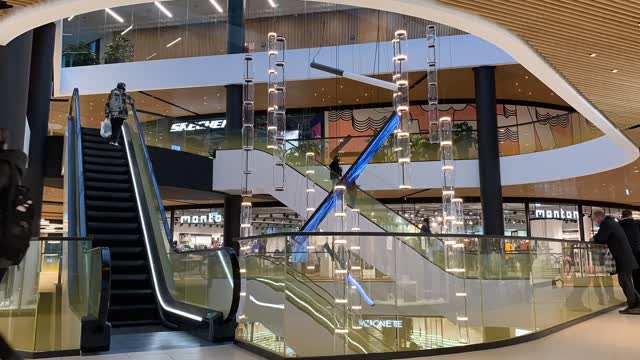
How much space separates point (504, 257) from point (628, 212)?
3449 millimetres

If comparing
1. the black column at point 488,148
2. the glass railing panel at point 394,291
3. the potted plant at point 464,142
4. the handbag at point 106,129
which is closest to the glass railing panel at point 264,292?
the glass railing panel at point 394,291

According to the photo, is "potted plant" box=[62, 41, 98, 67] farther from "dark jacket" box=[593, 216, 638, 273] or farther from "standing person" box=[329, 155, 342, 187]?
"dark jacket" box=[593, 216, 638, 273]

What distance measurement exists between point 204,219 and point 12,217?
73.2ft

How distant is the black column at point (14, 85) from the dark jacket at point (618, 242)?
26.4ft

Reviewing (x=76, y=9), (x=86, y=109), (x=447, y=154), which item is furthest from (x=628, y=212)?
(x=86, y=109)

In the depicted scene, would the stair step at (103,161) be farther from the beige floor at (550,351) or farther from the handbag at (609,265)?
the handbag at (609,265)

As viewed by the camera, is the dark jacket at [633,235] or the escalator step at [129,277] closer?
the escalator step at [129,277]

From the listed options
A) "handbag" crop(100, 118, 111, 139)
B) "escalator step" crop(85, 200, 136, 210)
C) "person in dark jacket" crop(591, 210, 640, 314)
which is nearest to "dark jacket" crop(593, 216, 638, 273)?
"person in dark jacket" crop(591, 210, 640, 314)

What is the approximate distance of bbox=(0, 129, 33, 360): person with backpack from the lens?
2.96m

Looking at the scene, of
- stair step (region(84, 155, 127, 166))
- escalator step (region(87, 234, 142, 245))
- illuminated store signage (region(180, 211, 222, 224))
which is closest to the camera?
escalator step (region(87, 234, 142, 245))

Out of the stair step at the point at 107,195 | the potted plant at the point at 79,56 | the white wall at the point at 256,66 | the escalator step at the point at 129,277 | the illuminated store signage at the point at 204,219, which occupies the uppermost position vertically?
the potted plant at the point at 79,56

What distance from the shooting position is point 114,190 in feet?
30.4

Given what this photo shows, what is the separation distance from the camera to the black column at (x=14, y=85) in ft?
23.1

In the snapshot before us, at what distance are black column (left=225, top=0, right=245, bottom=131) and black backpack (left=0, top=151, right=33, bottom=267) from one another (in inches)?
Answer: 576
